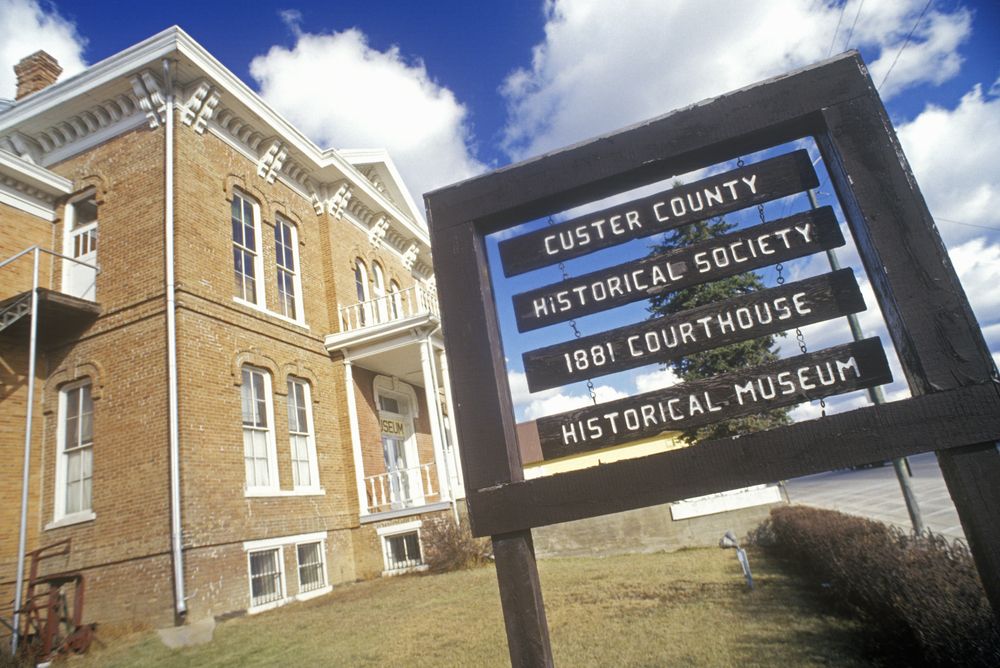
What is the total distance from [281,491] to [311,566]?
1857 millimetres

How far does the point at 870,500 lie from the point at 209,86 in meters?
23.1

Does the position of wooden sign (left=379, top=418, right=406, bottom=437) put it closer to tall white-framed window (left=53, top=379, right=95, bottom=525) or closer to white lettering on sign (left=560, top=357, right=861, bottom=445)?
tall white-framed window (left=53, top=379, right=95, bottom=525)

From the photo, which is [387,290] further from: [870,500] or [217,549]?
[870,500]

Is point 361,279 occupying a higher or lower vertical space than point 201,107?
lower

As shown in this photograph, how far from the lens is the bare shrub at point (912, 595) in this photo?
3.73 meters

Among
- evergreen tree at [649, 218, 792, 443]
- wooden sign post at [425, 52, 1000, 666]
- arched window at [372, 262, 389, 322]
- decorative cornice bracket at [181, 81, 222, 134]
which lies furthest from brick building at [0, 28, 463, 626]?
wooden sign post at [425, 52, 1000, 666]

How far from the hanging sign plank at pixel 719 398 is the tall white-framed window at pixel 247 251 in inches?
454

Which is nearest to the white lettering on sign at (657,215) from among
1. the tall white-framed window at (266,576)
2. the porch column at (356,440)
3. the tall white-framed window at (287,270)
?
the tall white-framed window at (266,576)

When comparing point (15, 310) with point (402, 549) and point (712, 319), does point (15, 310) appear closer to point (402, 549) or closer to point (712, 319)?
point (402, 549)

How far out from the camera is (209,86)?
40.3 feet

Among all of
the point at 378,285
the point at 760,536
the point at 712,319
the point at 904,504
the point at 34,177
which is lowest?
the point at 904,504

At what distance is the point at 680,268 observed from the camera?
2.89m

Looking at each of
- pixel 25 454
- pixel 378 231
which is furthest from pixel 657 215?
pixel 378 231

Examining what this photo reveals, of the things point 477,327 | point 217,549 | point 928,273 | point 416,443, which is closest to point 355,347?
point 416,443
